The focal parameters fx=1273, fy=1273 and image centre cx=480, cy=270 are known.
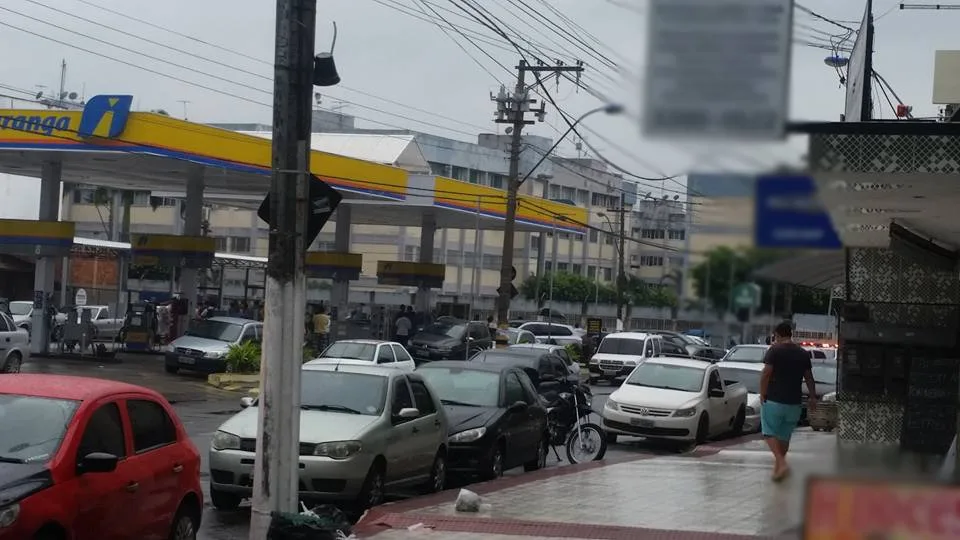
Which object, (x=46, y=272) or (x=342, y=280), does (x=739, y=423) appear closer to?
(x=46, y=272)

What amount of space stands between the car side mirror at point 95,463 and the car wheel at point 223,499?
4106mm

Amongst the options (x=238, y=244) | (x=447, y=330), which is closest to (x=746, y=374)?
(x=447, y=330)

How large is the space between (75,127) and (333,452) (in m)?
21.8

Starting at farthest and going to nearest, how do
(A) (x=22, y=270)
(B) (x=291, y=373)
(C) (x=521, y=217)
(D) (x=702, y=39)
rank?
(A) (x=22, y=270) < (C) (x=521, y=217) < (B) (x=291, y=373) < (D) (x=702, y=39)

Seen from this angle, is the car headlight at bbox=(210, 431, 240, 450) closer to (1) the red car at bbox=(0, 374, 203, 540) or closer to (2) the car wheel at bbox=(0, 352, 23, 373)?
(1) the red car at bbox=(0, 374, 203, 540)

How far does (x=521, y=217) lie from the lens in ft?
161

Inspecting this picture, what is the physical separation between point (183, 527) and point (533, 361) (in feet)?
46.5

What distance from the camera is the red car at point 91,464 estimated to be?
8008mm

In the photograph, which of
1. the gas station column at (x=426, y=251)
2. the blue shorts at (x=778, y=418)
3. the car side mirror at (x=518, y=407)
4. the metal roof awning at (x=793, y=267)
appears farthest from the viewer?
the gas station column at (x=426, y=251)

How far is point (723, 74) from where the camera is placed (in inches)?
142

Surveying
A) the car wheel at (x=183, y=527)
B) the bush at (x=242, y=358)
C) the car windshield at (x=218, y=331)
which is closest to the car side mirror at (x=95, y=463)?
the car wheel at (x=183, y=527)

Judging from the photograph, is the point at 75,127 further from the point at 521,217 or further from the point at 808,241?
the point at 808,241

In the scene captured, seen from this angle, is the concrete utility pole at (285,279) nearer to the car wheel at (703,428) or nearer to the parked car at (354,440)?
the parked car at (354,440)

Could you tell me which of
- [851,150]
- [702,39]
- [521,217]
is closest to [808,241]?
[702,39]
